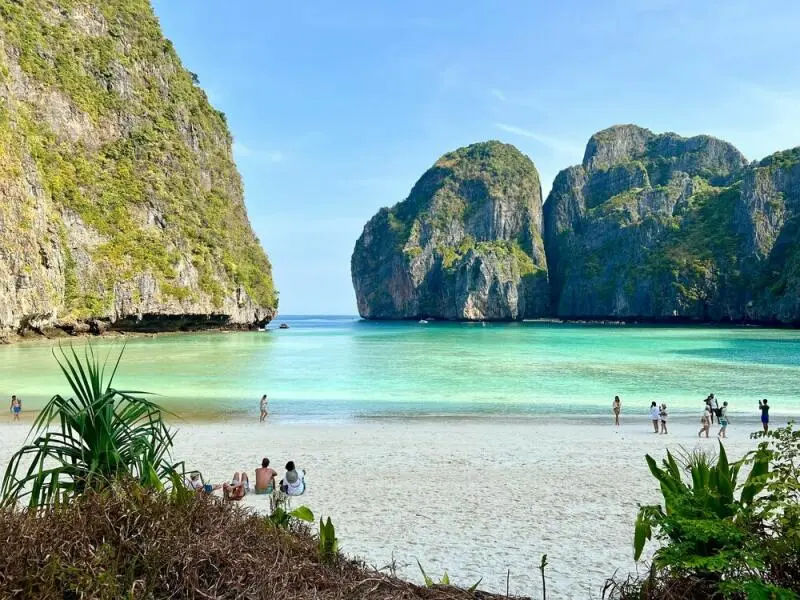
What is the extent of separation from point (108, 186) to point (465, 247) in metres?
127

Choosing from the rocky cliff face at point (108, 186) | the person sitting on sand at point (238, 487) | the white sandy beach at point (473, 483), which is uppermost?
the rocky cliff face at point (108, 186)

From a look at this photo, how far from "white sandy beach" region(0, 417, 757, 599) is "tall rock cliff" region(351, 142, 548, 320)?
464 ft

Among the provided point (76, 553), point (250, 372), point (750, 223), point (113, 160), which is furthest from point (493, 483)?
point (750, 223)

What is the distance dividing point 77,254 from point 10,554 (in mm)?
63913

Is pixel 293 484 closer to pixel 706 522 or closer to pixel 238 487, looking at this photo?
pixel 238 487

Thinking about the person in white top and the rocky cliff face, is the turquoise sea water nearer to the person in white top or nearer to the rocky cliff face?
the person in white top

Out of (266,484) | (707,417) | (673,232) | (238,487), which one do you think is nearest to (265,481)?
(266,484)

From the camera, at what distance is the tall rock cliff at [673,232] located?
11812 cm

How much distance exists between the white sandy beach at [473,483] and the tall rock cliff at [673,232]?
99879 mm

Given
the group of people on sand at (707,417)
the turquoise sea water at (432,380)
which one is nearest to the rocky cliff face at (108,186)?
the turquoise sea water at (432,380)

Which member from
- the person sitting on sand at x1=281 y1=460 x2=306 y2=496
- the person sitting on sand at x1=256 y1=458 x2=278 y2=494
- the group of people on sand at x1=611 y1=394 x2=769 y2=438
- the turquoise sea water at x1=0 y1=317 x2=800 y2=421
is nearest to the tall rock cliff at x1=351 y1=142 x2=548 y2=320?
the turquoise sea water at x1=0 y1=317 x2=800 y2=421

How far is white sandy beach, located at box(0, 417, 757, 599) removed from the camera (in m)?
6.40

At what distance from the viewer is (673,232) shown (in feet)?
465

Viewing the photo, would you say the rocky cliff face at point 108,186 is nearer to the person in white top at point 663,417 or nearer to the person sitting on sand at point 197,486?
the person sitting on sand at point 197,486
